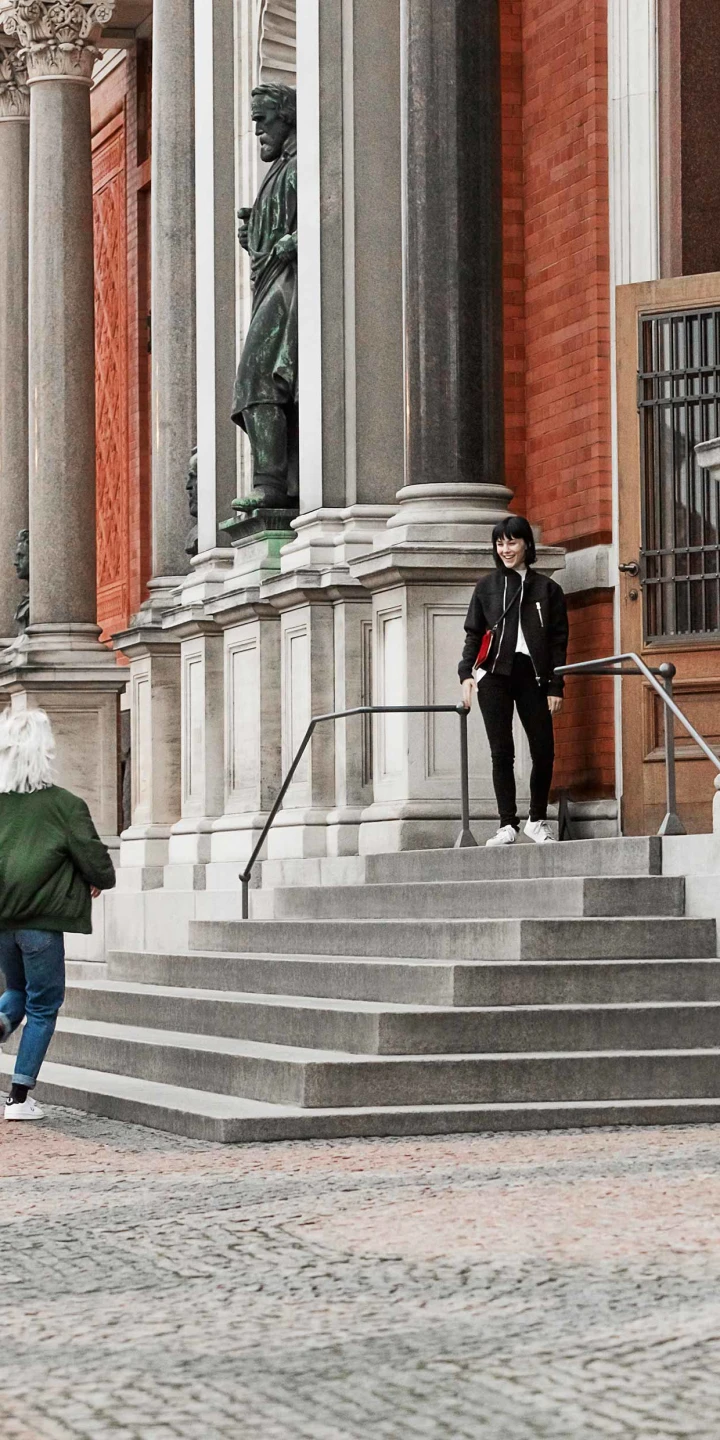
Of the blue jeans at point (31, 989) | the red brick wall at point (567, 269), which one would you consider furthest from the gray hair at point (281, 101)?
the blue jeans at point (31, 989)

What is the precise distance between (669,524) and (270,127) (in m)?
4.54

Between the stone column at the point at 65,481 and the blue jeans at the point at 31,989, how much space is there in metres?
10.7

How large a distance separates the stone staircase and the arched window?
6.52m

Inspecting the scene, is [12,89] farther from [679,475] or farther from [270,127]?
[679,475]

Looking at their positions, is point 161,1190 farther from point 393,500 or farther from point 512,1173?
point 393,500

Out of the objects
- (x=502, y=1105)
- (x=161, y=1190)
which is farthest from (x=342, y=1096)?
(x=161, y=1190)

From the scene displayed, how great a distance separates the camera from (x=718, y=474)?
10.0m

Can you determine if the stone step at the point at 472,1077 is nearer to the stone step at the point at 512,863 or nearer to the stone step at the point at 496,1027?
the stone step at the point at 496,1027

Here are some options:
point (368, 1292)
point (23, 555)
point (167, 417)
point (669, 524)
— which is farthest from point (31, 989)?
point (23, 555)

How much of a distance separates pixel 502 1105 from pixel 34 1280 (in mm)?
2938

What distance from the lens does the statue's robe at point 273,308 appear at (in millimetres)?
15133

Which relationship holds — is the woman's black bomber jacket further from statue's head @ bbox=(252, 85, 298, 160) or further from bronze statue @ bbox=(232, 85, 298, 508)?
statue's head @ bbox=(252, 85, 298, 160)

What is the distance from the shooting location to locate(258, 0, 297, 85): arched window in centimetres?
1609

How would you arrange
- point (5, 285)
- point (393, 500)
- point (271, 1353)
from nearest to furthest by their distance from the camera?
point (271, 1353) → point (393, 500) → point (5, 285)
